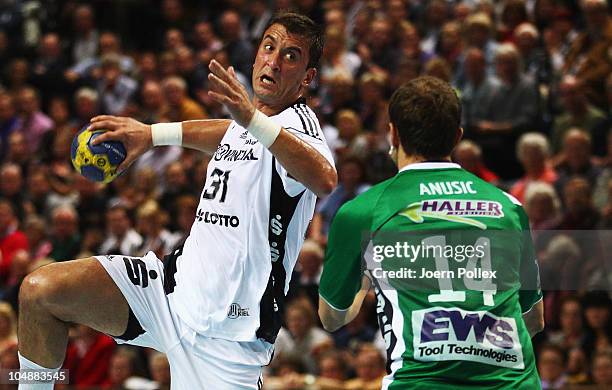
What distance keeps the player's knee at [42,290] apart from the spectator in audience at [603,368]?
5.13m

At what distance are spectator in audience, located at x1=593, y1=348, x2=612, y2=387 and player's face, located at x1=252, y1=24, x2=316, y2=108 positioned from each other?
433cm

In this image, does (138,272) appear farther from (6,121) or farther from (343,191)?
(6,121)

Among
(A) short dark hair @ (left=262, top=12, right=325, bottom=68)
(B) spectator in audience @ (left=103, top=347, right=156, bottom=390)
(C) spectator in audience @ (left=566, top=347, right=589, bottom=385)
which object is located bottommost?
(B) spectator in audience @ (left=103, top=347, right=156, bottom=390)

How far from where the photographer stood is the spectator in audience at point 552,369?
30.3ft

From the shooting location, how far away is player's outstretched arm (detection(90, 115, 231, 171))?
5.75 meters

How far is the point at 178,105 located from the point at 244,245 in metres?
8.26

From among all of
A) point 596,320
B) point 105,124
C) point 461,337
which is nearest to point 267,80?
point 105,124

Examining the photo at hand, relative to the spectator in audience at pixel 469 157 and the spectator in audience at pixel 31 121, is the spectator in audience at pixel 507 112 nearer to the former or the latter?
the spectator in audience at pixel 469 157

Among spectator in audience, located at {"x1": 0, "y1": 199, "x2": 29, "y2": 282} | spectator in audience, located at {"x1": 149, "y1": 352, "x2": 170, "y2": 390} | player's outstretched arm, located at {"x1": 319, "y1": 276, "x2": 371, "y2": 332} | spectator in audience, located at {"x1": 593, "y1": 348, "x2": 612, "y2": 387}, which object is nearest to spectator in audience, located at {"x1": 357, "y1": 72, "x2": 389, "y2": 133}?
spectator in audience, located at {"x1": 149, "y1": 352, "x2": 170, "y2": 390}

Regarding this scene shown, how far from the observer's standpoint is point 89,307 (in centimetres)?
559

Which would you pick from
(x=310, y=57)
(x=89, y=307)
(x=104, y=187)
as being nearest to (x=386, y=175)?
(x=104, y=187)

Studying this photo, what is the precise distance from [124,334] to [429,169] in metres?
2.05

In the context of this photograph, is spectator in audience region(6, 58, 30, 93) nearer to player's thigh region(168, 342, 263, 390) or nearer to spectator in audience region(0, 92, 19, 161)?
spectator in audience region(0, 92, 19, 161)

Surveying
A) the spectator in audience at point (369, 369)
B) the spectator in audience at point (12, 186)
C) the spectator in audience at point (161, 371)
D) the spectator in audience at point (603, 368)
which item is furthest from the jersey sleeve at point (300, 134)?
the spectator in audience at point (12, 186)
